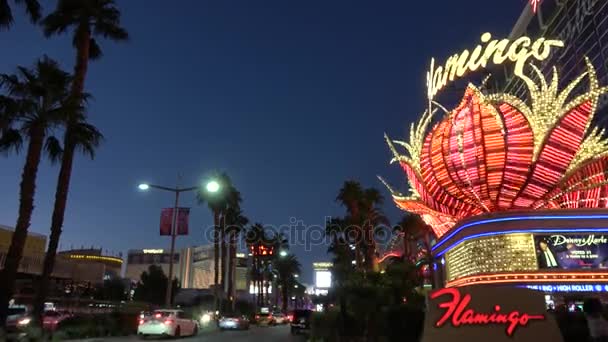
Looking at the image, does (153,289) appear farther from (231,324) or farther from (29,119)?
(29,119)

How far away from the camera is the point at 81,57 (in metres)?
26.1

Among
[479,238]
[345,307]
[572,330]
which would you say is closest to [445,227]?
[479,238]

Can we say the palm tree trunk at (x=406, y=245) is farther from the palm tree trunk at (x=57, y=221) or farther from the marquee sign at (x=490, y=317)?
the marquee sign at (x=490, y=317)

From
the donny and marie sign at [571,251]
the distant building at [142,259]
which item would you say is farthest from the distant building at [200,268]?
the donny and marie sign at [571,251]

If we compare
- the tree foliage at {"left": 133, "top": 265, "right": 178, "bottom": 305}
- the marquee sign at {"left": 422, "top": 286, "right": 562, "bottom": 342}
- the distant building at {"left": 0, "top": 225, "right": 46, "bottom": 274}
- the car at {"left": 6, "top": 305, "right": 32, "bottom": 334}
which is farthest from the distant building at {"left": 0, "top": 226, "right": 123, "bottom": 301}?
the marquee sign at {"left": 422, "top": 286, "right": 562, "bottom": 342}

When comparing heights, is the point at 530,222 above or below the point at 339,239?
below

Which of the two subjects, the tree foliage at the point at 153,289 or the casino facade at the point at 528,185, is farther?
the tree foliage at the point at 153,289

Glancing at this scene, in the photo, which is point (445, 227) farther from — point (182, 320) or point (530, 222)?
point (182, 320)

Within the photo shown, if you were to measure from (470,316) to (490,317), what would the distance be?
361 millimetres

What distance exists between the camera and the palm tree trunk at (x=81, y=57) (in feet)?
83.4

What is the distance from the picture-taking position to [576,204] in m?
29.1

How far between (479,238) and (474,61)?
10.7 m

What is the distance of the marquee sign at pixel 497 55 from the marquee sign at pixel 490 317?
2196 cm

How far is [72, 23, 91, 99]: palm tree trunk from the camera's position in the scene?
25.4 metres
